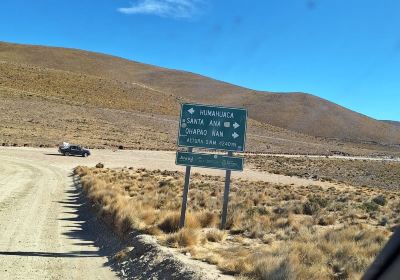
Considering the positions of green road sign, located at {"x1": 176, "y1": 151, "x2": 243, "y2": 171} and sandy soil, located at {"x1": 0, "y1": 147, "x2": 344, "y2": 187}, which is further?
sandy soil, located at {"x1": 0, "y1": 147, "x2": 344, "y2": 187}

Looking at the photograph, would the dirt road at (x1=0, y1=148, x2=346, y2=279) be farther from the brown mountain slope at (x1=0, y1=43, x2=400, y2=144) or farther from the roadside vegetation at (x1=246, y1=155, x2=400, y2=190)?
the brown mountain slope at (x1=0, y1=43, x2=400, y2=144)

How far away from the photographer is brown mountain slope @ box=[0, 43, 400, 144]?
6398 inches

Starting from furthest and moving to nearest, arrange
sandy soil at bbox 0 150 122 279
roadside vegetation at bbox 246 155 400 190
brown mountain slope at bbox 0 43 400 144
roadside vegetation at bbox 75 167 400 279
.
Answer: brown mountain slope at bbox 0 43 400 144, roadside vegetation at bbox 246 155 400 190, sandy soil at bbox 0 150 122 279, roadside vegetation at bbox 75 167 400 279

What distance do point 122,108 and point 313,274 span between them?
10534 cm

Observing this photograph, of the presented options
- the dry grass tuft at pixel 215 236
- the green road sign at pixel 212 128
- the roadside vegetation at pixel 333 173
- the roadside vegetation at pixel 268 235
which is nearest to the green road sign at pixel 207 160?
the green road sign at pixel 212 128

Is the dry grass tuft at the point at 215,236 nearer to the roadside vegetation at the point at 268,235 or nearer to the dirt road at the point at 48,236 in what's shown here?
the roadside vegetation at the point at 268,235

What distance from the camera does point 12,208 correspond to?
16203 mm

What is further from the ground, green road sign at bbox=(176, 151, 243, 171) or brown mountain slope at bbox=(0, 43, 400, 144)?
brown mountain slope at bbox=(0, 43, 400, 144)

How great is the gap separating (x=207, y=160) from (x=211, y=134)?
72 cm

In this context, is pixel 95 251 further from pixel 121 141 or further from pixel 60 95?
pixel 60 95

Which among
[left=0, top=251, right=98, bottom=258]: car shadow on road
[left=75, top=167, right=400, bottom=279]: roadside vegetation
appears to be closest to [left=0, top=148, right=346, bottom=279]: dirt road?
[left=0, top=251, right=98, bottom=258]: car shadow on road

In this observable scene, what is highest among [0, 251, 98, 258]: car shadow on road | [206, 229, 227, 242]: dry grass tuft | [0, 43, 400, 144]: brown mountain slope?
[0, 43, 400, 144]: brown mountain slope

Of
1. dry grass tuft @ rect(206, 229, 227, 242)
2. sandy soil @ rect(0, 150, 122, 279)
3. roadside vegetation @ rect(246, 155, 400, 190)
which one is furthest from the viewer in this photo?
roadside vegetation @ rect(246, 155, 400, 190)

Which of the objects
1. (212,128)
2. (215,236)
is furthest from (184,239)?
(212,128)
